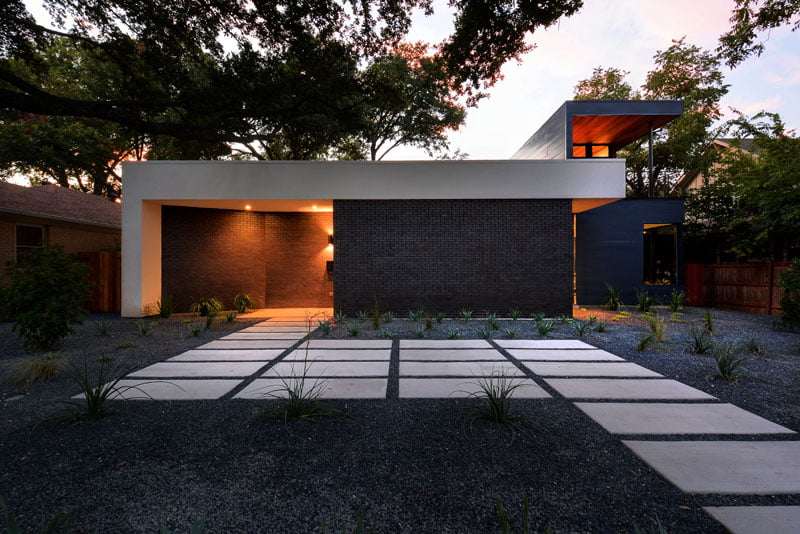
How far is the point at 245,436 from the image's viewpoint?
8.05ft

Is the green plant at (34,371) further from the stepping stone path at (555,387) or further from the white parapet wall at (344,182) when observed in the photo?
the white parapet wall at (344,182)

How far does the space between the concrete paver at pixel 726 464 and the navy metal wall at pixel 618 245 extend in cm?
876

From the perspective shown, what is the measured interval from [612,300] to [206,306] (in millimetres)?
11725

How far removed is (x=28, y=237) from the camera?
34.3ft

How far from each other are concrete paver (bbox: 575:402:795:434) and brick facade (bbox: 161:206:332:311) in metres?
8.68

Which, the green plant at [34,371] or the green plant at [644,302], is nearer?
the green plant at [34,371]

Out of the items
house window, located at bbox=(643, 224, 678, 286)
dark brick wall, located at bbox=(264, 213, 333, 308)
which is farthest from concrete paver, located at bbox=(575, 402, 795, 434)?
→ house window, located at bbox=(643, 224, 678, 286)

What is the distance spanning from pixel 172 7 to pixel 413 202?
244 inches

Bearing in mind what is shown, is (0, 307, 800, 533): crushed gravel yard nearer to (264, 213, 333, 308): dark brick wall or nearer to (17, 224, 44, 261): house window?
(264, 213, 333, 308): dark brick wall

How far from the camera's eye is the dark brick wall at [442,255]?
27.9ft

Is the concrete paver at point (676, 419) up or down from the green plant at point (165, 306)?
down

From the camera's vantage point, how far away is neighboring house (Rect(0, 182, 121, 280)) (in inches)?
385

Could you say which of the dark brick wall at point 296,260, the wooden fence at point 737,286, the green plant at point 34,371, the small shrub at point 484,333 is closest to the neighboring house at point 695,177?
the wooden fence at point 737,286

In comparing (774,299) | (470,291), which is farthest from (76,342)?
(774,299)
